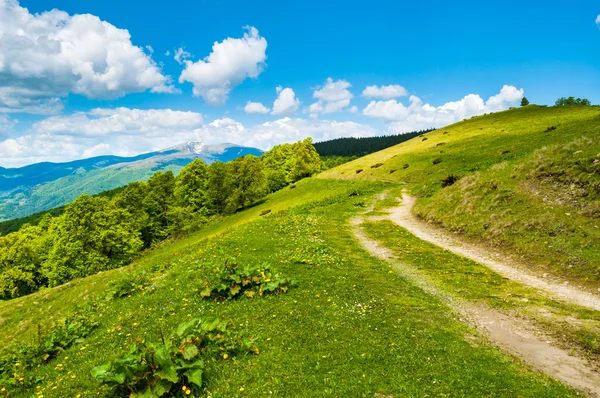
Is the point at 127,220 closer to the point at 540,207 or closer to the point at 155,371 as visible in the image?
the point at 155,371

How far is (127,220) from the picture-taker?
2680 inches

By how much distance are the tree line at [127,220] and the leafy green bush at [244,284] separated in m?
46.7

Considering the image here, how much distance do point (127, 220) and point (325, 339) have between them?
6951 cm

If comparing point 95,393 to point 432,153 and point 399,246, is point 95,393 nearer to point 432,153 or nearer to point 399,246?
point 399,246

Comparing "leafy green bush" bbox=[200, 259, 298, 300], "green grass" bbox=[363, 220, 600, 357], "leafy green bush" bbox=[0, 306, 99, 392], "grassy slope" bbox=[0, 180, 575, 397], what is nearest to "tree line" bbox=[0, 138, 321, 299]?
"grassy slope" bbox=[0, 180, 575, 397]

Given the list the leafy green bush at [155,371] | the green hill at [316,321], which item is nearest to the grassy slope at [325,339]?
the green hill at [316,321]

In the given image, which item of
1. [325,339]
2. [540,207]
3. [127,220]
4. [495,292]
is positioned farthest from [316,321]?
[127,220]

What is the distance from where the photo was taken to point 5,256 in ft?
201

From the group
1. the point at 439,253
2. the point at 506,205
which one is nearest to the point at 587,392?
the point at 439,253

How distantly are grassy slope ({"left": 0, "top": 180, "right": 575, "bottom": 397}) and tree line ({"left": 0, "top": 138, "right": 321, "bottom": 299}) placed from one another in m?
41.7

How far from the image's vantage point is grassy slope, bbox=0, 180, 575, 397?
817cm

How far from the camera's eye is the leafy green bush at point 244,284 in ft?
45.7

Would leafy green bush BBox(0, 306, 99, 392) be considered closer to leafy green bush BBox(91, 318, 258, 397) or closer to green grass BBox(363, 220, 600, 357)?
leafy green bush BBox(91, 318, 258, 397)

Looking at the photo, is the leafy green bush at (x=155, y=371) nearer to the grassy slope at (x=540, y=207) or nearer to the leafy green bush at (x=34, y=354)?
the leafy green bush at (x=34, y=354)
